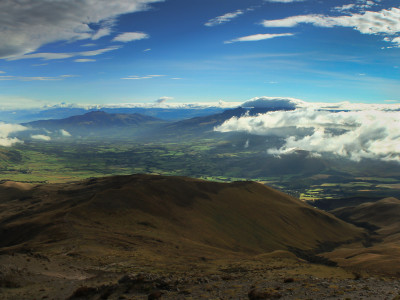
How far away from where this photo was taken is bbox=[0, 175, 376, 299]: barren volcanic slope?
43.4 meters

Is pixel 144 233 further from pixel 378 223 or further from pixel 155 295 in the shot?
pixel 378 223

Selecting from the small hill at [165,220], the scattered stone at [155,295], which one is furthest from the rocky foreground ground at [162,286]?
the small hill at [165,220]

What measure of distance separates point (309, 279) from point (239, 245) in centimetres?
6243

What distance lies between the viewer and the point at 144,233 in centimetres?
8394

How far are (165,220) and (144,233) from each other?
19.2 meters

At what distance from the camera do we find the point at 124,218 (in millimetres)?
95812

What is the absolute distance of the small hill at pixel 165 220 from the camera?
7538cm

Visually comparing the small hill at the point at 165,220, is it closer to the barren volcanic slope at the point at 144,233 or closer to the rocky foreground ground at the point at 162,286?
the barren volcanic slope at the point at 144,233

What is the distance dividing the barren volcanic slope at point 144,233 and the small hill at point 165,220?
0.34m

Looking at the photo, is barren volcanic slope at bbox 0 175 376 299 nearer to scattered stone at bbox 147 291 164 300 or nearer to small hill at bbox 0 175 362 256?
small hill at bbox 0 175 362 256

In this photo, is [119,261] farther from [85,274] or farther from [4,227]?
[4,227]

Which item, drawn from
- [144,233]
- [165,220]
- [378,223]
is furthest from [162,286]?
[378,223]

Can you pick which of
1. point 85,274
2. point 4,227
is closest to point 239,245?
point 85,274

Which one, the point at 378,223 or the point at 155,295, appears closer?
the point at 155,295
